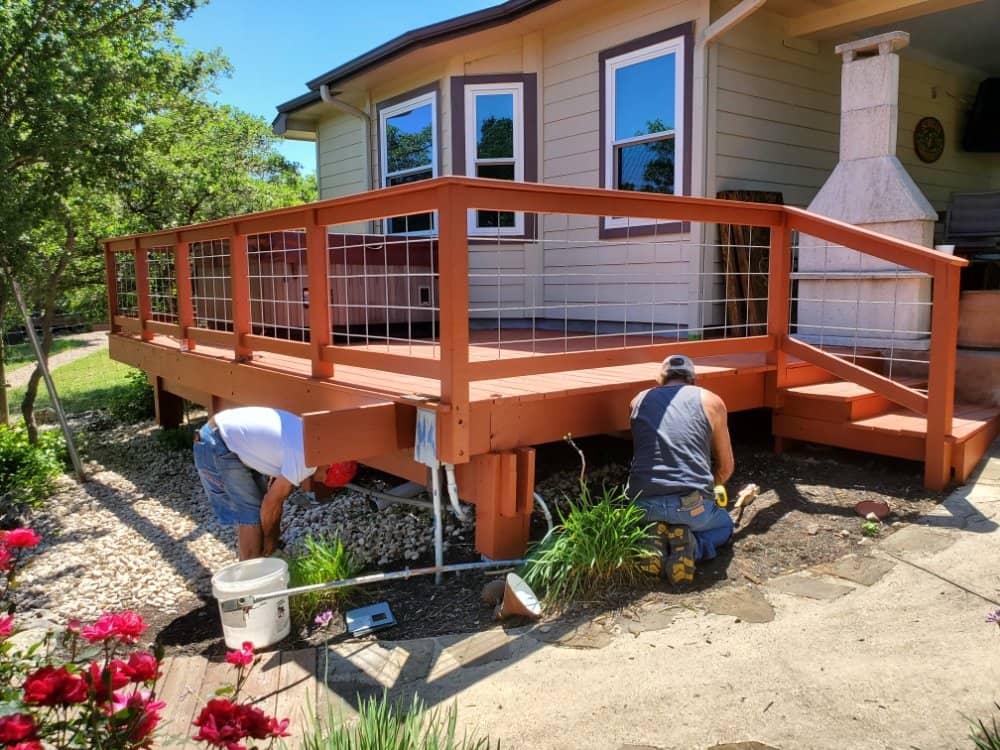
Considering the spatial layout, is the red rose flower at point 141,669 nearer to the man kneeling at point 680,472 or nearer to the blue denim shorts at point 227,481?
the man kneeling at point 680,472

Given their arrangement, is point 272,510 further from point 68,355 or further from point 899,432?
point 68,355

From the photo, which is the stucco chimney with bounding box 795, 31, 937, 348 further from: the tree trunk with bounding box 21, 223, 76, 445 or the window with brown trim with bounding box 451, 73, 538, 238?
the tree trunk with bounding box 21, 223, 76, 445

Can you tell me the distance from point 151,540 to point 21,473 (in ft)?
5.88

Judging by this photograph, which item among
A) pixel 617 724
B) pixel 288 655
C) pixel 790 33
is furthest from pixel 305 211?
pixel 790 33

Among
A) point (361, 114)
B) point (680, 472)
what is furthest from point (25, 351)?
point (680, 472)

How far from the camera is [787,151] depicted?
7.27 metres

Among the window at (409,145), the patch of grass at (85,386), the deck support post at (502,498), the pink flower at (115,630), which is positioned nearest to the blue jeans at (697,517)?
the deck support post at (502,498)

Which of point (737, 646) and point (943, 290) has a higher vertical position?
point (943, 290)

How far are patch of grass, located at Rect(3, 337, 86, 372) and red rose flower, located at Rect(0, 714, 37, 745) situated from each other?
16.3 meters

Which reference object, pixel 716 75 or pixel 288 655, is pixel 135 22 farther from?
pixel 288 655

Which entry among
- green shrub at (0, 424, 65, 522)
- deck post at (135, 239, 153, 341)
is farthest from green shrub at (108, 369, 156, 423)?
green shrub at (0, 424, 65, 522)

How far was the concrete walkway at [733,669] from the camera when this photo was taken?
2486mm

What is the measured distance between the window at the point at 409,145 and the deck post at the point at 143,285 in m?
2.67

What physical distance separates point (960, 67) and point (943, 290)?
6.10 m
